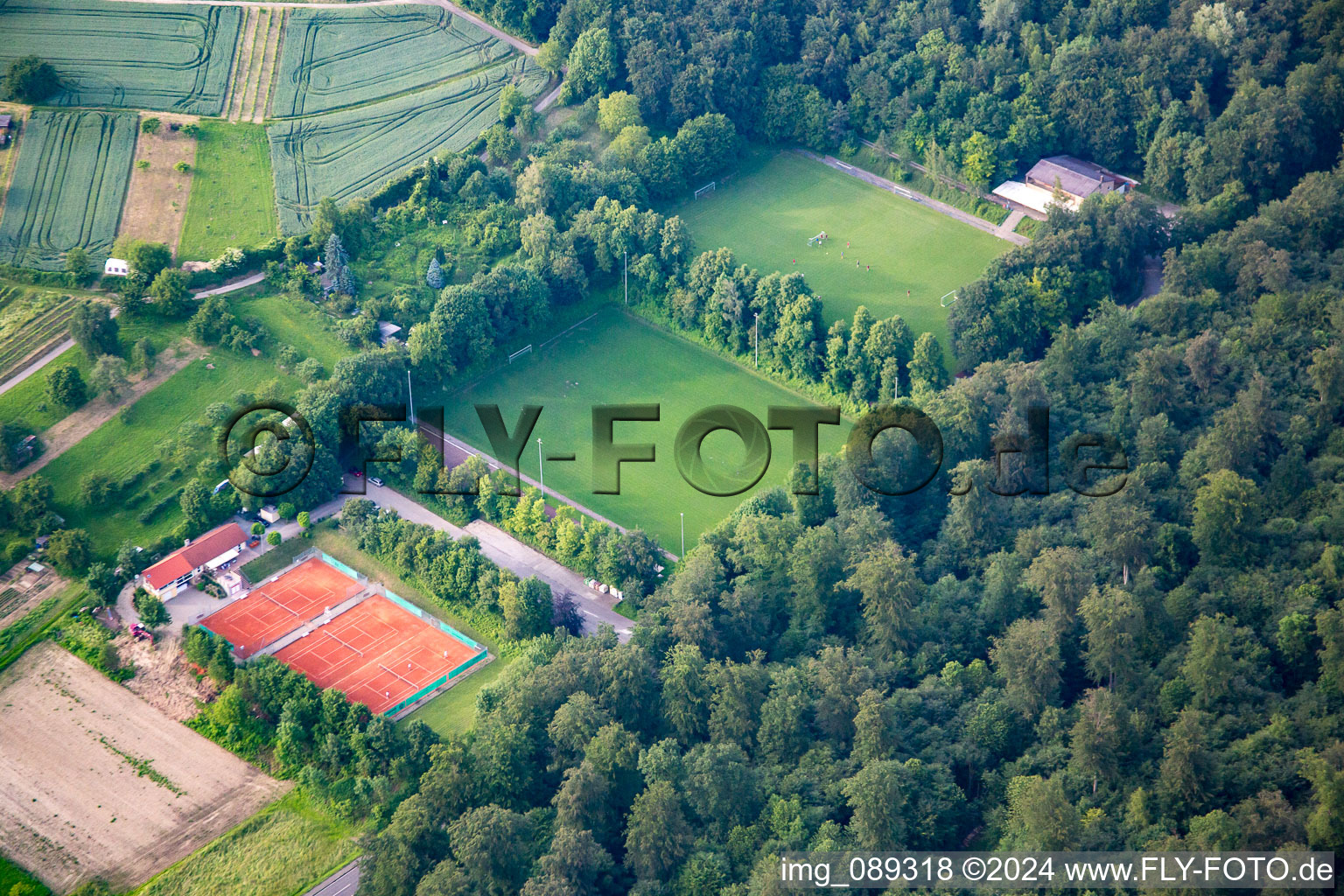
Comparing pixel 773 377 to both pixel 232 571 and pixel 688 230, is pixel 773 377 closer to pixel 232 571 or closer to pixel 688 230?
pixel 688 230

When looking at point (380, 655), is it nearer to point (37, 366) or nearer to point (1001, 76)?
point (37, 366)

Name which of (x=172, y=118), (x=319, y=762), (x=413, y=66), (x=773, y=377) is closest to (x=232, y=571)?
(x=319, y=762)

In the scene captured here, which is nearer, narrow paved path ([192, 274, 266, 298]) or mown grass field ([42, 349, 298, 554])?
mown grass field ([42, 349, 298, 554])

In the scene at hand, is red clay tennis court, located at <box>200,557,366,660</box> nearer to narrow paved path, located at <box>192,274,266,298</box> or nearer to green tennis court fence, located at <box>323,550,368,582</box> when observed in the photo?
green tennis court fence, located at <box>323,550,368,582</box>

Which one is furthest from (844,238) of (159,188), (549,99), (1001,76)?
(159,188)

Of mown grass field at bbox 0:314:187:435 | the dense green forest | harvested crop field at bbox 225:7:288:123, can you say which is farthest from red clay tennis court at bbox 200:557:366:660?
the dense green forest

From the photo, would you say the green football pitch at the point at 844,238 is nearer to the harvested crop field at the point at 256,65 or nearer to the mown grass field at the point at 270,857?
the harvested crop field at the point at 256,65
